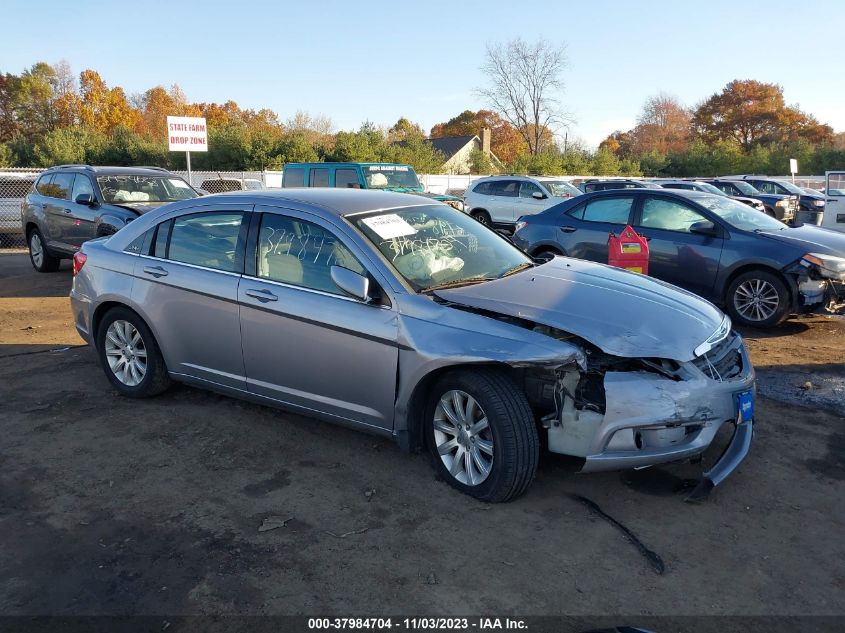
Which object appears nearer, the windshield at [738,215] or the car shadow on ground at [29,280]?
the windshield at [738,215]

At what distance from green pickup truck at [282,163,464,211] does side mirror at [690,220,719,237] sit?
6.88 metres

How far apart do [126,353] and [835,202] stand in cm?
1335

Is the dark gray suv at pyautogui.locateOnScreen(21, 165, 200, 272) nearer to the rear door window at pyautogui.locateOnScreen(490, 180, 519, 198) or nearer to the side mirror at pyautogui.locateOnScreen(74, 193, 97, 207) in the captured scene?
the side mirror at pyautogui.locateOnScreen(74, 193, 97, 207)

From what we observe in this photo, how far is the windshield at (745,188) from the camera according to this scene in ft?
71.7

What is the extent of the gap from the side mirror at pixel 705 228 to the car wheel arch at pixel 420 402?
5.16 meters

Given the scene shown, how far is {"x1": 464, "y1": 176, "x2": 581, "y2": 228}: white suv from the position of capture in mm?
17766

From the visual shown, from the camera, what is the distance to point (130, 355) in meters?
5.34

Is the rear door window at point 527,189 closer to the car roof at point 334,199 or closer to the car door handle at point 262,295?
the car roof at point 334,199

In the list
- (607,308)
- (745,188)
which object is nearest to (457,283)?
(607,308)

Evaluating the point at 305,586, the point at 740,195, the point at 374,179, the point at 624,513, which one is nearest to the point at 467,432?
the point at 624,513

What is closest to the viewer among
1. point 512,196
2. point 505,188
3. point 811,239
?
point 811,239

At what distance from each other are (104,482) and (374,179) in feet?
38.1

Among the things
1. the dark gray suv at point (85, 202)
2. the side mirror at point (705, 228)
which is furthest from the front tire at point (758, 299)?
the dark gray suv at point (85, 202)

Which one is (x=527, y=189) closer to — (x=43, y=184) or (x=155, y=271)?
(x=43, y=184)
